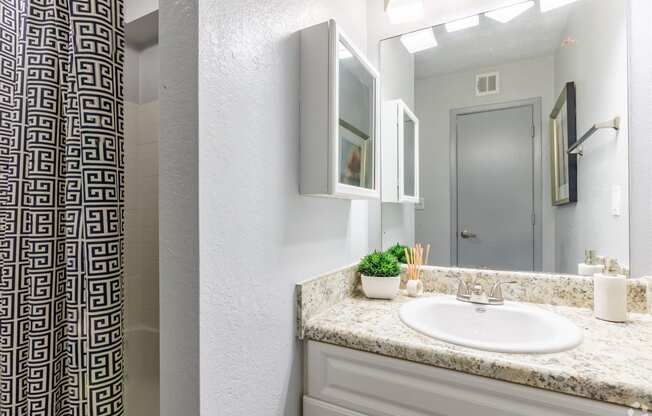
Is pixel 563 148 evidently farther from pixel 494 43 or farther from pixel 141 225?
pixel 141 225

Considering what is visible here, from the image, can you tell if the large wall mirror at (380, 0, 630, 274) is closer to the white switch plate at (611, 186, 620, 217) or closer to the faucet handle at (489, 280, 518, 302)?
the white switch plate at (611, 186, 620, 217)

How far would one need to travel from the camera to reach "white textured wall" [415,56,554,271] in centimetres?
123

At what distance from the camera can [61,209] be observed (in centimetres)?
77

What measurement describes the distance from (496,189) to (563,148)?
0.86 feet

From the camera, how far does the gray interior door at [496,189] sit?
1219 mm

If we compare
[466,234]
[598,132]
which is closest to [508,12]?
[598,132]

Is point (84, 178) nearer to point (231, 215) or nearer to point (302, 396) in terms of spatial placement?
point (231, 215)

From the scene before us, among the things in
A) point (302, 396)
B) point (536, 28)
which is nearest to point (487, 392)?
point (302, 396)

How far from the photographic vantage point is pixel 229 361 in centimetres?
69

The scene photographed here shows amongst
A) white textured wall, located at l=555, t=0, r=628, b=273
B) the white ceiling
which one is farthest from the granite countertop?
the white ceiling

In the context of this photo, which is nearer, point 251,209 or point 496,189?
point 251,209

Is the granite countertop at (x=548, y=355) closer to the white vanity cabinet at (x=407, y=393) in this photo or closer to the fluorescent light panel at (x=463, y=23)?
the white vanity cabinet at (x=407, y=393)

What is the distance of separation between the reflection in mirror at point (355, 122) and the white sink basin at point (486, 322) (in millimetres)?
476

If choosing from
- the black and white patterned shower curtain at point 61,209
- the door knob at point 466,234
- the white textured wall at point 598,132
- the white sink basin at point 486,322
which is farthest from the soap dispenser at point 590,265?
the black and white patterned shower curtain at point 61,209
